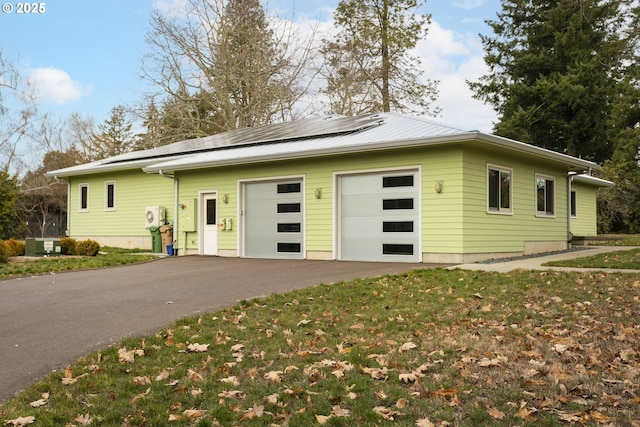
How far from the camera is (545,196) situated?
16.7 m

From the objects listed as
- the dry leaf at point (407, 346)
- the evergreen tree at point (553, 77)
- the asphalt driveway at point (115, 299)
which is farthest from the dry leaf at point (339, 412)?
the evergreen tree at point (553, 77)

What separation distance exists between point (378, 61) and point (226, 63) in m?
8.27

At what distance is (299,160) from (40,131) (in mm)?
25655

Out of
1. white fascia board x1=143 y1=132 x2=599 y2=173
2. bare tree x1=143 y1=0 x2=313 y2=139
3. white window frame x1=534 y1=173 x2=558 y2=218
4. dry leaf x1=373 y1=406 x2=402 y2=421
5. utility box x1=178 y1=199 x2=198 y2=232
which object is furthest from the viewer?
bare tree x1=143 y1=0 x2=313 y2=139

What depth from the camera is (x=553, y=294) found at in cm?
779

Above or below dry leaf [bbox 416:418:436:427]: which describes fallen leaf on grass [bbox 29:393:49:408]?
below

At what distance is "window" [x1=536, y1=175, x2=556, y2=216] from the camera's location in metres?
16.2

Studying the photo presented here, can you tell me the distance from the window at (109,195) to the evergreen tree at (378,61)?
13274 millimetres

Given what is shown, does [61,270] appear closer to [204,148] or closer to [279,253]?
[279,253]

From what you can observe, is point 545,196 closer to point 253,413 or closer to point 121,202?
point 121,202

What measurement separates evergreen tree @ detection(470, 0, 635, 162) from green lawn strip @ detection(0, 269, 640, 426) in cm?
2662

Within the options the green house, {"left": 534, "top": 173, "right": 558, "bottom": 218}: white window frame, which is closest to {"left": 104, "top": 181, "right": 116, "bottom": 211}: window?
the green house

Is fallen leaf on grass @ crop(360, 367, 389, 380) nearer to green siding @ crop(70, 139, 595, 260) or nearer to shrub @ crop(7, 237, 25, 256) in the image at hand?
green siding @ crop(70, 139, 595, 260)

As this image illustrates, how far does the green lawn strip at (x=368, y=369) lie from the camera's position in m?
3.68
